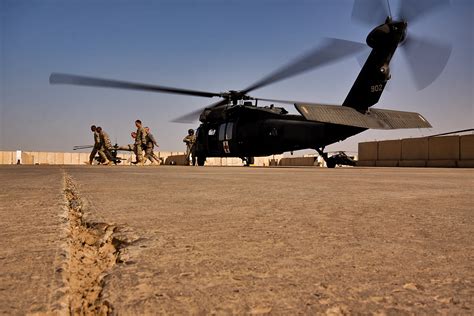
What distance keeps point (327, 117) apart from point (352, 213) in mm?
7851

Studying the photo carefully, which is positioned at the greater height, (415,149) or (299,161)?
(415,149)

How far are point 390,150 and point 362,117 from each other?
299 inches

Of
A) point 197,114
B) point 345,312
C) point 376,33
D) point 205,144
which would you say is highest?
point 376,33

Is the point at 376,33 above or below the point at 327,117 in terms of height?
above

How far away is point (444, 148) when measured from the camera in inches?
567

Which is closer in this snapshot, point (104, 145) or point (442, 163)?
point (104, 145)

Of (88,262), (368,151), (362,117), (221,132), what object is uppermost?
(362,117)

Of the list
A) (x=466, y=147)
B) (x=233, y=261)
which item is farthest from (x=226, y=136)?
(x=233, y=261)

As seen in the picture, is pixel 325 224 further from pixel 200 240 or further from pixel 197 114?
pixel 197 114

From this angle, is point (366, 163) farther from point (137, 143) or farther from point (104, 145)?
point (104, 145)

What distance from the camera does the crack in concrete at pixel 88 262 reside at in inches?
26.1

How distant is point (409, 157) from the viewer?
15.8m

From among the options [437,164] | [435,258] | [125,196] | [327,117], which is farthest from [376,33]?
[435,258]

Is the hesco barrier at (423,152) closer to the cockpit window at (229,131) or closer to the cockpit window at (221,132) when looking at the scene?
the cockpit window at (229,131)
